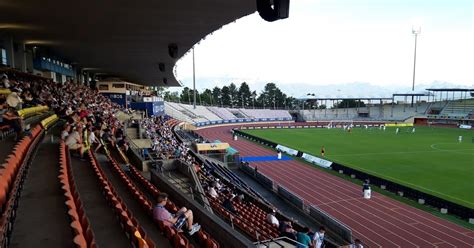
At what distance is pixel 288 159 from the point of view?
1209 inches

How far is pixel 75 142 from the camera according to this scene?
32.7ft

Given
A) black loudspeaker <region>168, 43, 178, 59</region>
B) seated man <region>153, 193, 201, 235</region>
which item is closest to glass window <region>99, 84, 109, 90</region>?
black loudspeaker <region>168, 43, 178, 59</region>

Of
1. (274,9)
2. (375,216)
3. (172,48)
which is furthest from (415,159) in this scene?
(274,9)

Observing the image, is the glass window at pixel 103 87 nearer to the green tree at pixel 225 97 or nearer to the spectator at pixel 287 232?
the spectator at pixel 287 232

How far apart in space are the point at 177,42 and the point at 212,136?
29.8 metres

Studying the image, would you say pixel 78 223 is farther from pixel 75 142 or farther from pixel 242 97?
pixel 242 97

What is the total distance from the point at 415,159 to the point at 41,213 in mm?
30098

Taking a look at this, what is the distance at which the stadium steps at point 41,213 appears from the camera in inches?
166

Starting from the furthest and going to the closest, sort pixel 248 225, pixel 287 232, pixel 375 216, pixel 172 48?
pixel 172 48
pixel 375 216
pixel 287 232
pixel 248 225

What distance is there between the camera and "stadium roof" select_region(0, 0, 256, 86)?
40.8ft

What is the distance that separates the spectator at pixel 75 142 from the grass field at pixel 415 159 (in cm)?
1704

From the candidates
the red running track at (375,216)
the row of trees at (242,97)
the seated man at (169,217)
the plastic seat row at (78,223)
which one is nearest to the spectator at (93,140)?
the plastic seat row at (78,223)

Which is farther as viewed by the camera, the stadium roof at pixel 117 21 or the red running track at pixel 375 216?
the red running track at pixel 375 216

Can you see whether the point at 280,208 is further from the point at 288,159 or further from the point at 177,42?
the point at 288,159
